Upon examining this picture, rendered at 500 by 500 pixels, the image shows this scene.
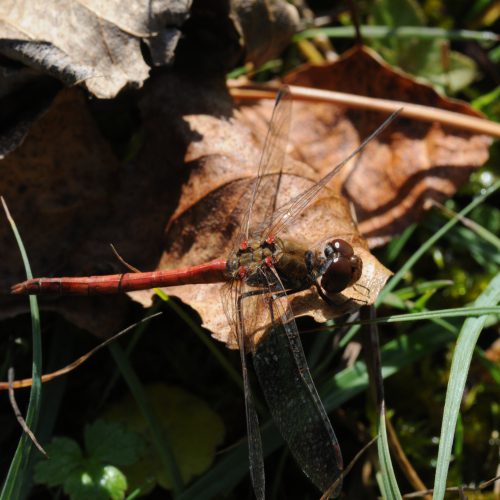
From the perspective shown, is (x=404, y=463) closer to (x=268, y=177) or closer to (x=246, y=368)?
(x=246, y=368)

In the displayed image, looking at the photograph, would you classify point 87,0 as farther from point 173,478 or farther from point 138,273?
point 173,478

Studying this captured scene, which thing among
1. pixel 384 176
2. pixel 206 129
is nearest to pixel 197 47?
pixel 206 129

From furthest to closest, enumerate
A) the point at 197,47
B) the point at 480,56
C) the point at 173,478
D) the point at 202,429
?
the point at 480,56 → the point at 197,47 → the point at 202,429 → the point at 173,478

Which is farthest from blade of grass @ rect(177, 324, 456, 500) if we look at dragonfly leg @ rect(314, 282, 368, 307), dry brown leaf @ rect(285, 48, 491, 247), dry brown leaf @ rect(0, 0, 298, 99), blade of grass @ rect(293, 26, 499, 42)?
blade of grass @ rect(293, 26, 499, 42)

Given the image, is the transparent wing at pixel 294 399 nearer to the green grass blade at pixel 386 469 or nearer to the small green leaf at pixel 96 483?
the green grass blade at pixel 386 469

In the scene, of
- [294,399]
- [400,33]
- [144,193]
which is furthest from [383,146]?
[294,399]

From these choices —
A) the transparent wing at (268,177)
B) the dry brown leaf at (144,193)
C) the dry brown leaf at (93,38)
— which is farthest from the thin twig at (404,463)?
the dry brown leaf at (93,38)

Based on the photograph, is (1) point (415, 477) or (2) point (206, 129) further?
(2) point (206, 129)
